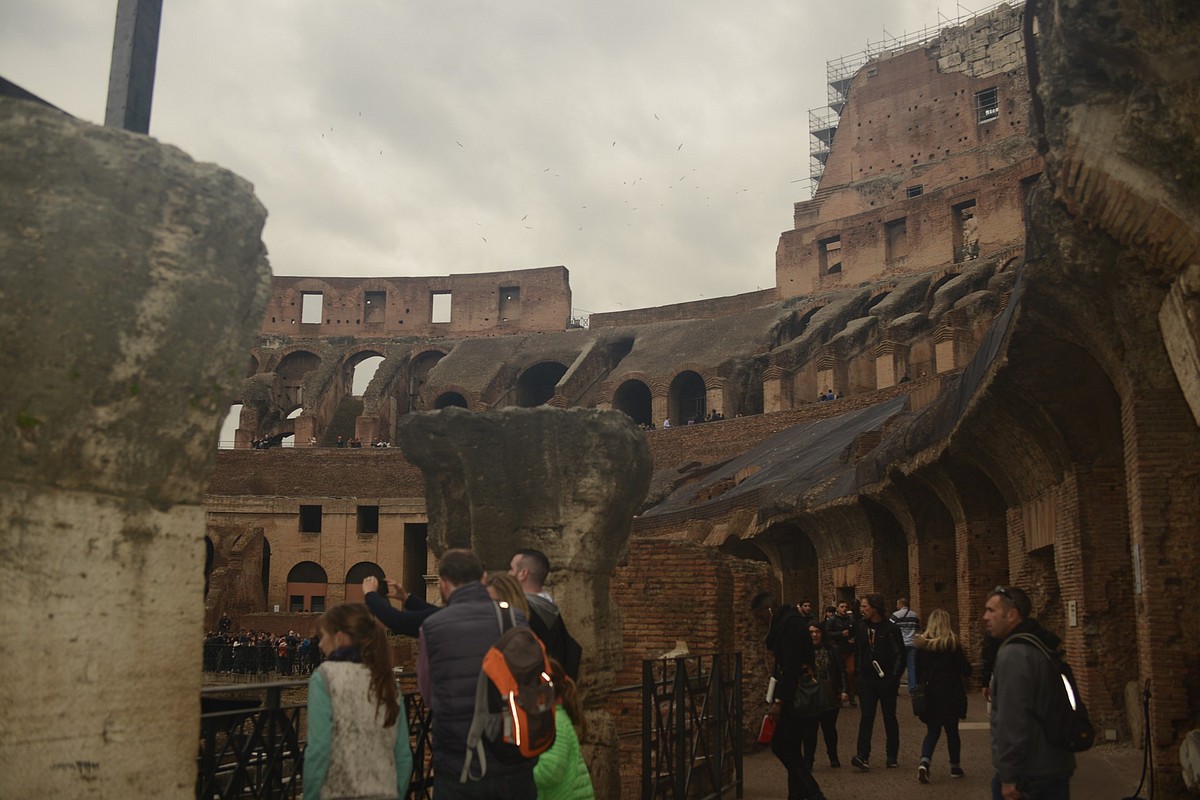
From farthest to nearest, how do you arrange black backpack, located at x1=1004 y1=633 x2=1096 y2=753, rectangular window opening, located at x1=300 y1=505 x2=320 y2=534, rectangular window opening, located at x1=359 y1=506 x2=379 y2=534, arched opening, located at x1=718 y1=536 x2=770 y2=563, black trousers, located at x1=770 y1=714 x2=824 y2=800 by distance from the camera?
rectangular window opening, located at x1=300 y1=505 x2=320 y2=534
rectangular window opening, located at x1=359 y1=506 x2=379 y2=534
arched opening, located at x1=718 y1=536 x2=770 y2=563
black trousers, located at x1=770 y1=714 x2=824 y2=800
black backpack, located at x1=1004 y1=633 x2=1096 y2=753

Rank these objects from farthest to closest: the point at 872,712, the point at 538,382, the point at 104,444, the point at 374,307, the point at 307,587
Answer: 1. the point at 374,307
2. the point at 538,382
3. the point at 307,587
4. the point at 872,712
5. the point at 104,444

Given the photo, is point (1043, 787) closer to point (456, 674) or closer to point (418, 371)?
point (456, 674)

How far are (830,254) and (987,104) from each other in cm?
920

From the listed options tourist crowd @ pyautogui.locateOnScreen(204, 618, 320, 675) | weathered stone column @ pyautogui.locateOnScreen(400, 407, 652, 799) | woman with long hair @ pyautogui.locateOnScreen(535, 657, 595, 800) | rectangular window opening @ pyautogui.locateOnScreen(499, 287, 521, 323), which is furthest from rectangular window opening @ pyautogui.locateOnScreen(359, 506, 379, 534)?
woman with long hair @ pyautogui.locateOnScreen(535, 657, 595, 800)

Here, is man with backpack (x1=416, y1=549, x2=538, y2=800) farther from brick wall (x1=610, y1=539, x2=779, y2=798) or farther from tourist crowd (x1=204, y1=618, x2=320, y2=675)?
tourist crowd (x1=204, y1=618, x2=320, y2=675)

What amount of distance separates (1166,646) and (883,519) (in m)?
8.25

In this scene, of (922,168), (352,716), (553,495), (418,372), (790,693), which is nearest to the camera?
(352,716)

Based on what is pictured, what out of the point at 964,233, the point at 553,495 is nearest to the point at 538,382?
the point at 964,233

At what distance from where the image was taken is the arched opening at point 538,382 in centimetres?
4422

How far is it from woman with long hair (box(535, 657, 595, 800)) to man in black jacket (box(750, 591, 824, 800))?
280 centimetres

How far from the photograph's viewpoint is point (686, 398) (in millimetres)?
39344

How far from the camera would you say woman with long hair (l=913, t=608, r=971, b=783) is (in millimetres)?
7418

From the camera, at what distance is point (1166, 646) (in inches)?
280

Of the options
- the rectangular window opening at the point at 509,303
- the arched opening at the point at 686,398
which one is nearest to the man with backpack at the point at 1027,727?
the arched opening at the point at 686,398
